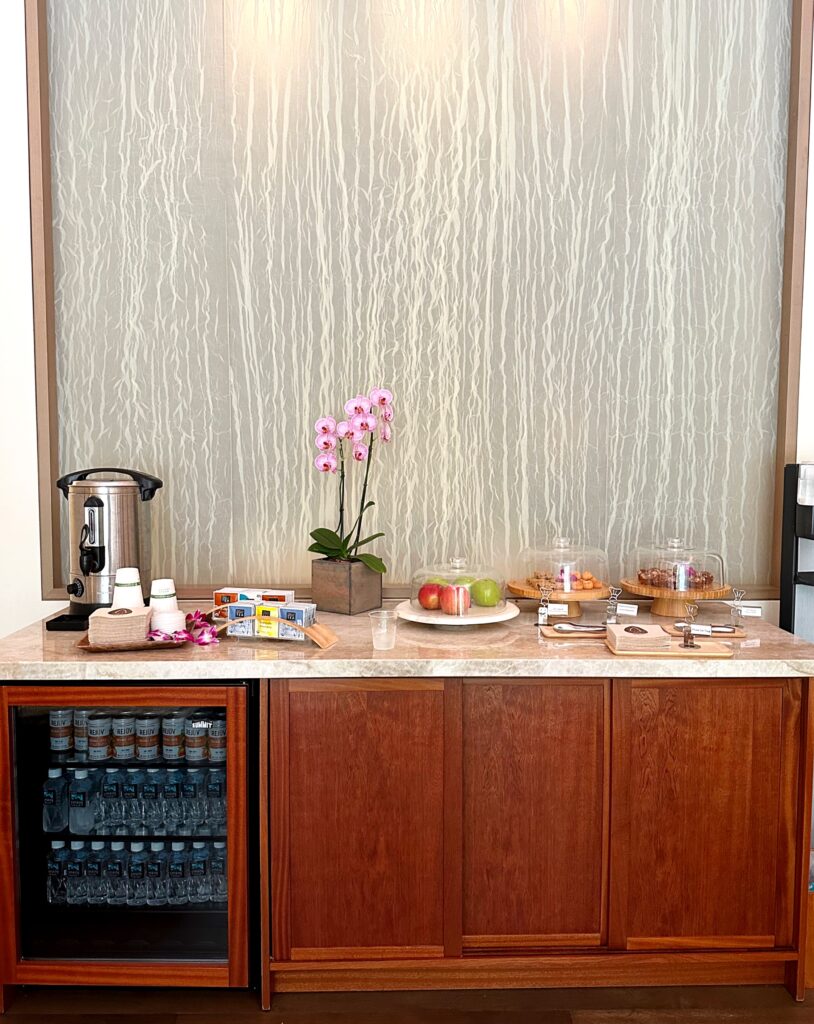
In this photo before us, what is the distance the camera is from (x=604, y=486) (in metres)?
2.88

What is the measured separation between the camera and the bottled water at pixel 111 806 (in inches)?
89.5

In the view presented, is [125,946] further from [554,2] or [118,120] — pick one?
[554,2]

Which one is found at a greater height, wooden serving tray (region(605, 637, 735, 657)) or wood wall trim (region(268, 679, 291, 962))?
wooden serving tray (region(605, 637, 735, 657))

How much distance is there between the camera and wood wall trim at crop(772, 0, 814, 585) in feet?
8.93

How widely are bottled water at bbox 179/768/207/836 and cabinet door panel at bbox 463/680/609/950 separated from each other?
663mm

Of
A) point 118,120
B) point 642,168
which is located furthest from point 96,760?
point 642,168

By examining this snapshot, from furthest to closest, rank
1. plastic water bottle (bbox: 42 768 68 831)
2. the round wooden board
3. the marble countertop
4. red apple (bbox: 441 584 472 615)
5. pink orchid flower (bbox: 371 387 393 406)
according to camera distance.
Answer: pink orchid flower (bbox: 371 387 393 406) < the round wooden board < red apple (bbox: 441 584 472 615) < plastic water bottle (bbox: 42 768 68 831) < the marble countertop

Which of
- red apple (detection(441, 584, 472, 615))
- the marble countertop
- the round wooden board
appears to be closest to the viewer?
the marble countertop

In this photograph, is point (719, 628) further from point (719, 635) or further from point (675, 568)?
point (675, 568)

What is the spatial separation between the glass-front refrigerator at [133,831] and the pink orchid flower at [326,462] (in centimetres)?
78

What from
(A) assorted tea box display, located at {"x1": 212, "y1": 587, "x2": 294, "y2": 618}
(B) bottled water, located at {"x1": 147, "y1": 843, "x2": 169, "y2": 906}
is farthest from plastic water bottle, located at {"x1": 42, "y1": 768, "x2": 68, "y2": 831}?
(A) assorted tea box display, located at {"x1": 212, "y1": 587, "x2": 294, "y2": 618}

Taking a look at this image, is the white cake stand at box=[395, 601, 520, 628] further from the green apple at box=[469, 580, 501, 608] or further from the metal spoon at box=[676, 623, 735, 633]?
the metal spoon at box=[676, 623, 735, 633]

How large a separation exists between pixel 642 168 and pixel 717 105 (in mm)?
300

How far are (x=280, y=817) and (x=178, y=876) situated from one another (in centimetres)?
33
